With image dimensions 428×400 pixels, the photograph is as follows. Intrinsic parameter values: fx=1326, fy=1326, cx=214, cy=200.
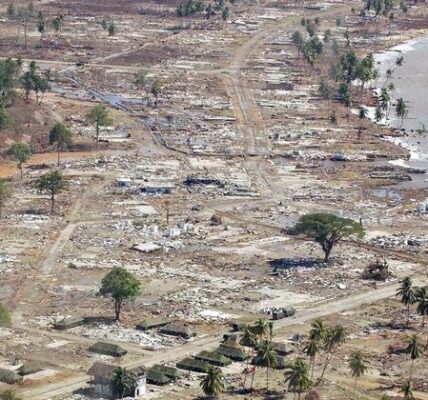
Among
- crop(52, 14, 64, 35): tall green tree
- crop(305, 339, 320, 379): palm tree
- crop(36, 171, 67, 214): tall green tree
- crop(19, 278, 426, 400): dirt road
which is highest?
crop(52, 14, 64, 35): tall green tree

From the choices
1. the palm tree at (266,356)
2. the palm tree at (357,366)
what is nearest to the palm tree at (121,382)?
the palm tree at (266,356)

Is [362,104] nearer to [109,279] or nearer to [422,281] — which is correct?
[422,281]

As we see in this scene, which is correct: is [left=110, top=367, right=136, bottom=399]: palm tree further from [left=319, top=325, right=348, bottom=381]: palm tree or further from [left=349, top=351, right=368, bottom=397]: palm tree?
[left=349, top=351, right=368, bottom=397]: palm tree

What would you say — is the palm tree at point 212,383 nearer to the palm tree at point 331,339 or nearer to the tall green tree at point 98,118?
the palm tree at point 331,339

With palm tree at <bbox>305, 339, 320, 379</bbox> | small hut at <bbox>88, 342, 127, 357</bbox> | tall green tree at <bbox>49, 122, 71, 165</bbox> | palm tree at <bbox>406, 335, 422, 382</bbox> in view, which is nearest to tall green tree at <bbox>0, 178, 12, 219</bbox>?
tall green tree at <bbox>49, 122, 71, 165</bbox>

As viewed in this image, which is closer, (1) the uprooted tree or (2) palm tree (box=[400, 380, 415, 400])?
(2) palm tree (box=[400, 380, 415, 400])

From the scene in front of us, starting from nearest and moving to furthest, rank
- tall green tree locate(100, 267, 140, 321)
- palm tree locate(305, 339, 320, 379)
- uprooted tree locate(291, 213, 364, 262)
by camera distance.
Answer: palm tree locate(305, 339, 320, 379)
tall green tree locate(100, 267, 140, 321)
uprooted tree locate(291, 213, 364, 262)

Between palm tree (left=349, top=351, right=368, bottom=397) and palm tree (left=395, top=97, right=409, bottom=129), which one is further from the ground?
palm tree (left=395, top=97, right=409, bottom=129)
